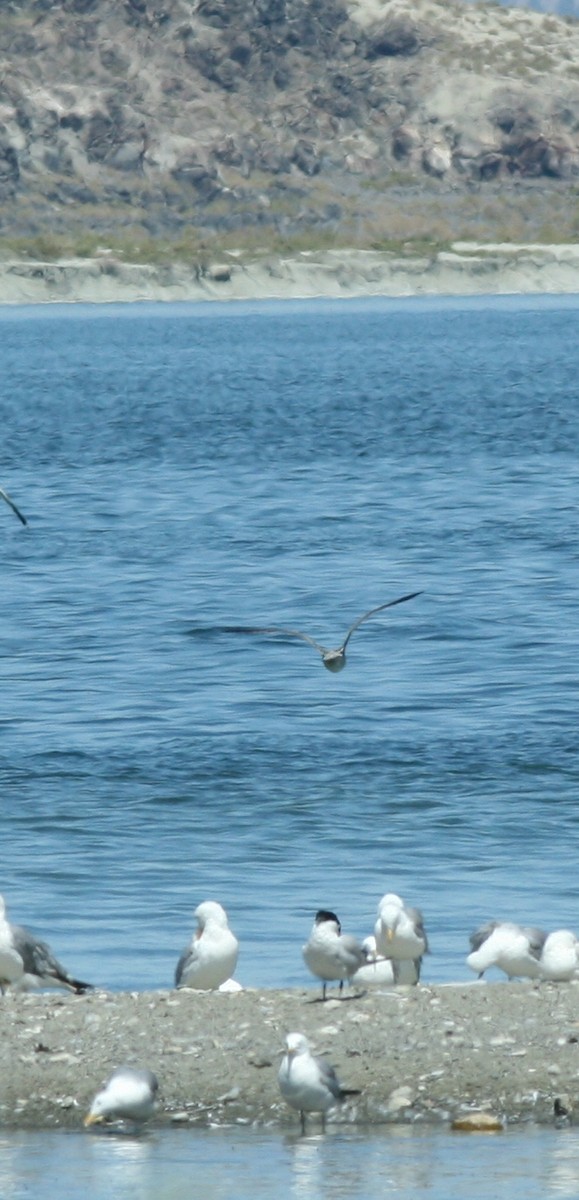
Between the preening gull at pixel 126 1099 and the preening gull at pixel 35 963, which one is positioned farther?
the preening gull at pixel 35 963

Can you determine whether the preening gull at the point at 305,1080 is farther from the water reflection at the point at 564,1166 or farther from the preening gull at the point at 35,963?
the preening gull at the point at 35,963

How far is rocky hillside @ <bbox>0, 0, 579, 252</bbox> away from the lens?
156 m

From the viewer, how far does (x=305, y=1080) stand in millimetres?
10148

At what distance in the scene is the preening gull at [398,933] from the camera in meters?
11.8

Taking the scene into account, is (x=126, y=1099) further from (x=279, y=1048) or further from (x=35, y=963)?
(x=35, y=963)

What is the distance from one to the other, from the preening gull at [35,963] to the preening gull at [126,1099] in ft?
5.50

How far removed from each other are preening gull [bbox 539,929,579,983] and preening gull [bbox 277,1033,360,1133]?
1.86 meters

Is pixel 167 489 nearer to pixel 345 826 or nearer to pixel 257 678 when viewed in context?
pixel 257 678

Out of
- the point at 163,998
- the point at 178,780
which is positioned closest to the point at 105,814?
the point at 178,780

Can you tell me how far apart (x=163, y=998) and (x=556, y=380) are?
65.2 m

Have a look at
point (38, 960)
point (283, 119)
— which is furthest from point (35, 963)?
point (283, 119)

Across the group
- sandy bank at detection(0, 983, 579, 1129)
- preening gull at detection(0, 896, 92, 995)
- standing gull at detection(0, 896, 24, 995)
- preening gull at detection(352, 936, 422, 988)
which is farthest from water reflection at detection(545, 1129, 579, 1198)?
standing gull at detection(0, 896, 24, 995)

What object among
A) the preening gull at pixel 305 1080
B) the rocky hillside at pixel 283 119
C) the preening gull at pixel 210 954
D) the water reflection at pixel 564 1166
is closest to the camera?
the water reflection at pixel 564 1166

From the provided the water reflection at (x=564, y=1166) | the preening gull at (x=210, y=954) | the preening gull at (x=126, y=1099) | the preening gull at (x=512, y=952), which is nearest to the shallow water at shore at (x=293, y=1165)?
the water reflection at (x=564, y=1166)
